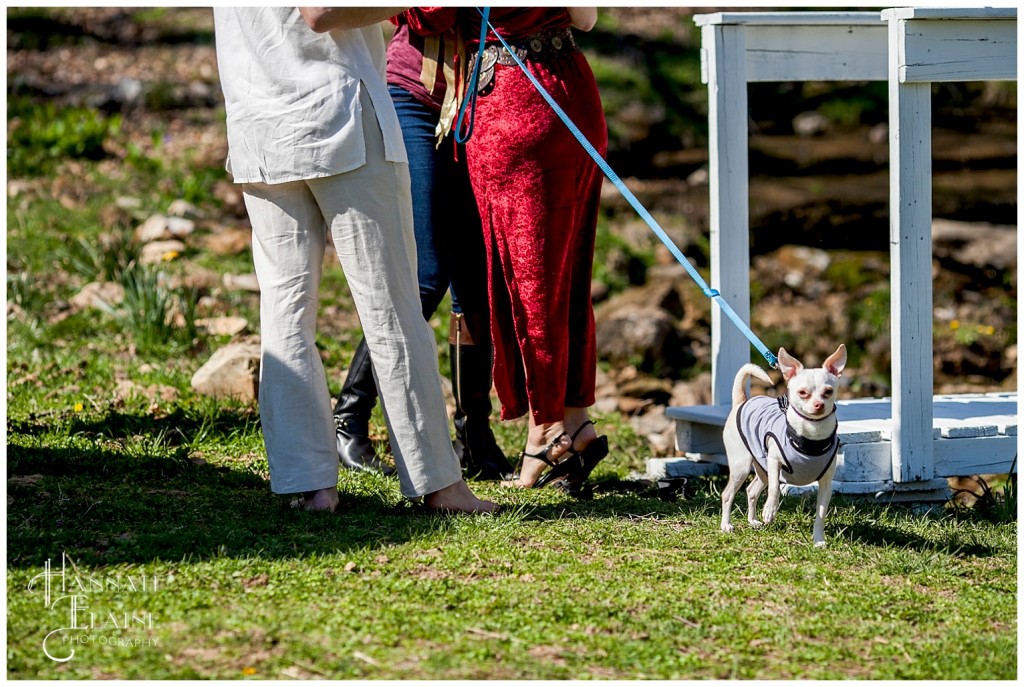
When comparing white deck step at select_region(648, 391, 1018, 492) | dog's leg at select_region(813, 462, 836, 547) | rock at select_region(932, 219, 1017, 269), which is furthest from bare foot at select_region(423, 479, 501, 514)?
rock at select_region(932, 219, 1017, 269)

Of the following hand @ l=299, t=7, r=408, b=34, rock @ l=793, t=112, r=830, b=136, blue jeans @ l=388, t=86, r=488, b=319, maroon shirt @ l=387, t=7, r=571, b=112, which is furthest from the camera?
rock @ l=793, t=112, r=830, b=136

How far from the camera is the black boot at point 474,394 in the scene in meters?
4.47

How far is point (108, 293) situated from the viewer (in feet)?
22.0

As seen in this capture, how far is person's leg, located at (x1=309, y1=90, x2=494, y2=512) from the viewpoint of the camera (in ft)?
11.5

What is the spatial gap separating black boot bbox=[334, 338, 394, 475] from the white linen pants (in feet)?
2.52

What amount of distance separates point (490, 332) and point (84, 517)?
5.21ft

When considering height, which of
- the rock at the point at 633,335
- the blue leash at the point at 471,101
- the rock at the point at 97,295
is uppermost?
the blue leash at the point at 471,101

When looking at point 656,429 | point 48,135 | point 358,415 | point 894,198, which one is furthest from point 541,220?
point 48,135

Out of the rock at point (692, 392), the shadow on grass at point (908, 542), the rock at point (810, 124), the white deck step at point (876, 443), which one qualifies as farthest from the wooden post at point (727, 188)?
the rock at point (810, 124)

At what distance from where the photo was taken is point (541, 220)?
4039 millimetres

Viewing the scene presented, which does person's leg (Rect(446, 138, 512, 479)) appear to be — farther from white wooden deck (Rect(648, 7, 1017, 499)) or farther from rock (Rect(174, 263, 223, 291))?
rock (Rect(174, 263, 223, 291))

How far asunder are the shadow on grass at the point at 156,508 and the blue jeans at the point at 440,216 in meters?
0.75

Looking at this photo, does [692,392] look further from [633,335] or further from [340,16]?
[340,16]

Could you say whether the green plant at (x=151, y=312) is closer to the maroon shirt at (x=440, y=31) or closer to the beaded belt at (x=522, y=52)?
the maroon shirt at (x=440, y=31)
